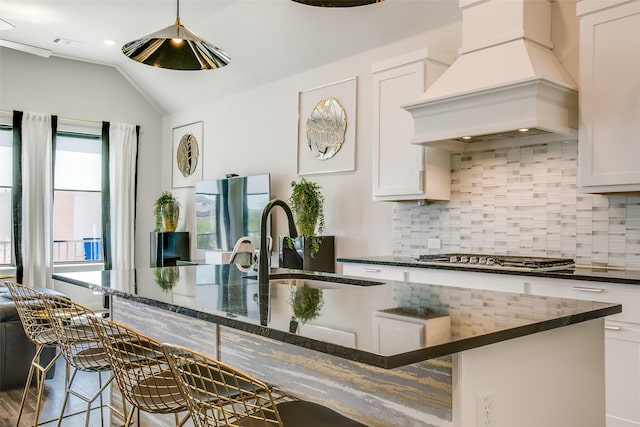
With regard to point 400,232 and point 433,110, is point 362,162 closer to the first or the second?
point 400,232

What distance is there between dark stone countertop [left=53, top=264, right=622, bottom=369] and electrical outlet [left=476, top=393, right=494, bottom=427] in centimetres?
18

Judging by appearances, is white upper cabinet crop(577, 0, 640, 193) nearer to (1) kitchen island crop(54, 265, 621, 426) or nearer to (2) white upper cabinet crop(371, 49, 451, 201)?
(2) white upper cabinet crop(371, 49, 451, 201)

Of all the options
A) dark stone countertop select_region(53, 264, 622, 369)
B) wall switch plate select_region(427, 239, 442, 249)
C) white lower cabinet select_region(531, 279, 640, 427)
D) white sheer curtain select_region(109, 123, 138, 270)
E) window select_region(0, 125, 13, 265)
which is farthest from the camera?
white sheer curtain select_region(109, 123, 138, 270)

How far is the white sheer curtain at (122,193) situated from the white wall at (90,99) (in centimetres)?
19

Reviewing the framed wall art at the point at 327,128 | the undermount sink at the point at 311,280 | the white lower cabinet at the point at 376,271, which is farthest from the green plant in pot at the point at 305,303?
the framed wall art at the point at 327,128

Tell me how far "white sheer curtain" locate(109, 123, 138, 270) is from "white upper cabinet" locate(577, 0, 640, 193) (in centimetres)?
638

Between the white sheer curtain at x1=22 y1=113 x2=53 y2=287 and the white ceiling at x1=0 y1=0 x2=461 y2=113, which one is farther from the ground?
the white ceiling at x1=0 y1=0 x2=461 y2=113

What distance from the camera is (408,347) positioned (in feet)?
3.85

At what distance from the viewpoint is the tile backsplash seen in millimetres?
3457

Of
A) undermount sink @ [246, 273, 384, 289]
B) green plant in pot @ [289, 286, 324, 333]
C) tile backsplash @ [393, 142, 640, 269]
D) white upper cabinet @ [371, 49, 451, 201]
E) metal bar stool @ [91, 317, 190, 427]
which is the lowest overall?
metal bar stool @ [91, 317, 190, 427]

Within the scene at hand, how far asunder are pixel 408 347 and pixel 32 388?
3.74 meters

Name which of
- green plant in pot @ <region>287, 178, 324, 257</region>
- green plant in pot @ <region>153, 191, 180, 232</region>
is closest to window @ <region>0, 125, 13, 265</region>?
green plant in pot @ <region>153, 191, 180, 232</region>

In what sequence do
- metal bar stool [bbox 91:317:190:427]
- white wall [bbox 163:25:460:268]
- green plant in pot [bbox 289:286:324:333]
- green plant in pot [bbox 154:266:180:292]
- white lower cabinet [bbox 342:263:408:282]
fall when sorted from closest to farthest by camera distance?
1. green plant in pot [bbox 289:286:324:333]
2. metal bar stool [bbox 91:317:190:427]
3. green plant in pot [bbox 154:266:180:292]
4. white lower cabinet [bbox 342:263:408:282]
5. white wall [bbox 163:25:460:268]

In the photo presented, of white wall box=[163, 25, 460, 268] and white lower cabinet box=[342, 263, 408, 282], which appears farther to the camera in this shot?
white wall box=[163, 25, 460, 268]
